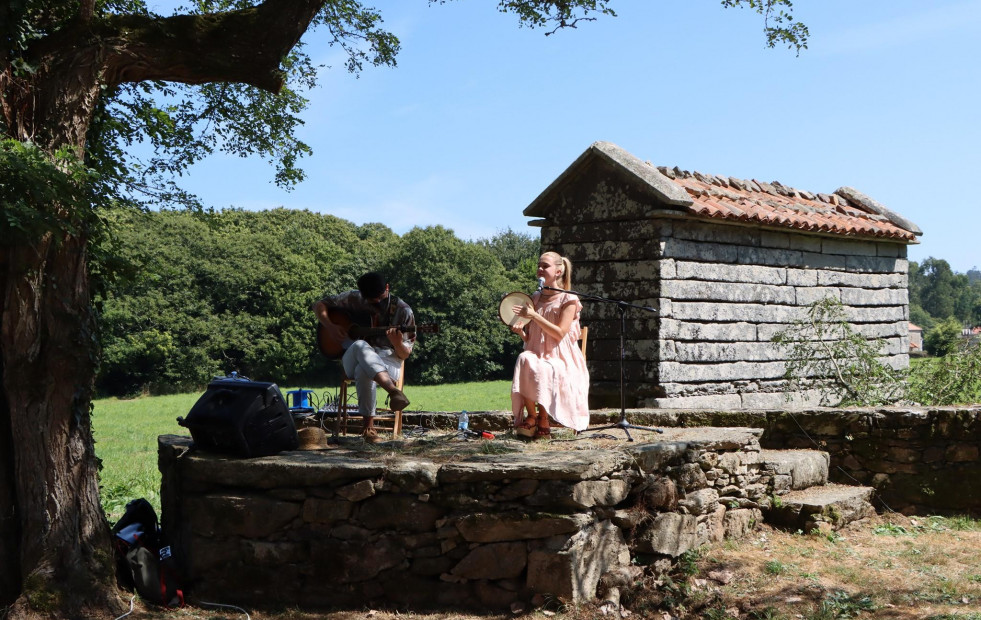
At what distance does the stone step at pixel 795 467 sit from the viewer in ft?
23.5

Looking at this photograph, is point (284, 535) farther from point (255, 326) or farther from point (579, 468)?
point (255, 326)

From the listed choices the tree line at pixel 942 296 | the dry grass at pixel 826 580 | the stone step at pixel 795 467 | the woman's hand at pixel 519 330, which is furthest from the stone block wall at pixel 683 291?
the tree line at pixel 942 296

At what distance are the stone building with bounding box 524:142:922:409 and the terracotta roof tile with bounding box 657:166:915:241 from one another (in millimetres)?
25

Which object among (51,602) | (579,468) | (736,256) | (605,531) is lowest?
(51,602)

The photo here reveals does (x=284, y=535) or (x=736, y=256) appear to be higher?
(x=736, y=256)

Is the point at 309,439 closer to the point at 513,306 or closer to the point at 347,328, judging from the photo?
the point at 347,328

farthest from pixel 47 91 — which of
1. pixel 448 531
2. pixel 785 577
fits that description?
pixel 785 577

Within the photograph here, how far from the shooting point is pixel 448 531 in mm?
5578

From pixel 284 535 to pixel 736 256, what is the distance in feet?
20.2

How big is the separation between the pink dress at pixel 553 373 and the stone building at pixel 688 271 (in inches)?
101

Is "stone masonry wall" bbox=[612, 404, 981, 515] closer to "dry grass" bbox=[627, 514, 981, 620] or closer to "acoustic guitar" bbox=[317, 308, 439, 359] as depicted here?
"dry grass" bbox=[627, 514, 981, 620]

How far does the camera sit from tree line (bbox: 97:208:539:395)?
111 ft

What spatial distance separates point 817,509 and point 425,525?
3.07 metres

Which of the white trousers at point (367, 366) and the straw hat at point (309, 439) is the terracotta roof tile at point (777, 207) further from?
the straw hat at point (309, 439)
